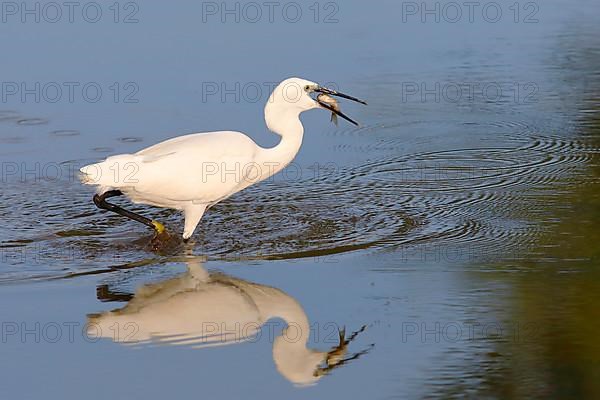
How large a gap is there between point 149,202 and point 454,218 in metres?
2.07

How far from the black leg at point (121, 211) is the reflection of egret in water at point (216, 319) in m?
0.84

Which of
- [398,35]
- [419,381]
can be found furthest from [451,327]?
[398,35]

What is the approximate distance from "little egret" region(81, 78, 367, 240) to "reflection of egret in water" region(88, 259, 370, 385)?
740 millimetres

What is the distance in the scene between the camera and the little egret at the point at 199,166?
8.32 m

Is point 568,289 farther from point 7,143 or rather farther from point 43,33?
point 43,33

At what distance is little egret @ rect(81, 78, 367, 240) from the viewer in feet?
27.3

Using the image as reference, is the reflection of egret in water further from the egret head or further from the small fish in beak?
the small fish in beak

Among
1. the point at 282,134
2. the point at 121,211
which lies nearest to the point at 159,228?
the point at 121,211

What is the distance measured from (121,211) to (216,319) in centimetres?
190

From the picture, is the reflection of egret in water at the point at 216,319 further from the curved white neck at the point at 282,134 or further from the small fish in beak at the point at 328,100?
the small fish in beak at the point at 328,100

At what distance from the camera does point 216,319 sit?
23.4 feet

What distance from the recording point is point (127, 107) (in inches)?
467

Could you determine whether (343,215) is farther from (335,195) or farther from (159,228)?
(159,228)

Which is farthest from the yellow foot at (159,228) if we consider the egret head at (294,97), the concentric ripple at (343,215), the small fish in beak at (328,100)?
the small fish in beak at (328,100)
